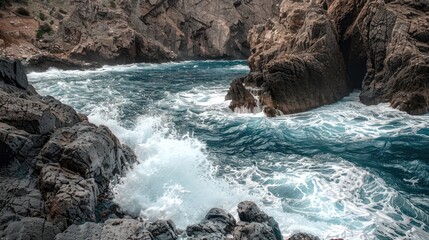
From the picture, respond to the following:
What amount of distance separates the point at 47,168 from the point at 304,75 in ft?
64.8

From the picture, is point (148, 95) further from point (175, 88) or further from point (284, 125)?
point (284, 125)

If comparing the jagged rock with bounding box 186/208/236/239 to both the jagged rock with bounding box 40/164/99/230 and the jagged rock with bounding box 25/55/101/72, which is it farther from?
the jagged rock with bounding box 25/55/101/72

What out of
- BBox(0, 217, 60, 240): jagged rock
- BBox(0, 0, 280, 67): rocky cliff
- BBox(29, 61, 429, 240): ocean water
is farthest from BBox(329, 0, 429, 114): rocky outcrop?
BBox(0, 0, 280, 67): rocky cliff

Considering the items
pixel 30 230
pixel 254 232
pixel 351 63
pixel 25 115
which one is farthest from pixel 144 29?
pixel 254 232

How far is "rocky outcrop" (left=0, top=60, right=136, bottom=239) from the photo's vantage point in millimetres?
10156

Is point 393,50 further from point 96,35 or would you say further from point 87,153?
point 96,35

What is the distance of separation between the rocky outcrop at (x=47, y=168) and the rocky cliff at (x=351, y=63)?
13878 mm

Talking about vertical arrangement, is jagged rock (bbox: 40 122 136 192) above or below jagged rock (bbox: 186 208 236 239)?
above

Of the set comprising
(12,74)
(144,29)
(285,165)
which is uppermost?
(144,29)

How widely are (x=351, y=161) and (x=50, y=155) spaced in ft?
44.4

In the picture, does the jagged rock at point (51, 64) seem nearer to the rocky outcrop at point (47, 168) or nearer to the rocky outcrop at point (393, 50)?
the rocky outcrop at point (47, 168)

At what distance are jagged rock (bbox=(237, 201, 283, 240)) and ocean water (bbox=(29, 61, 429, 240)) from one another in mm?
670

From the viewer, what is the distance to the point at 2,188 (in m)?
10.9

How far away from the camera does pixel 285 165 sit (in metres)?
17.0
